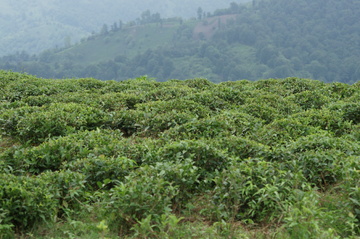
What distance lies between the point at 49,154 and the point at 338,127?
6.24 m

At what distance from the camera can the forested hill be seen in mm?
142875

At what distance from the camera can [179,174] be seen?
5676 millimetres

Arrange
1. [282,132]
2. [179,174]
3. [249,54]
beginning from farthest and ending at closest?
[249,54]
[282,132]
[179,174]

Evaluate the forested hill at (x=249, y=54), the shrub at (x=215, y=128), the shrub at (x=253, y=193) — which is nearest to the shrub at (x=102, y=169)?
the shrub at (x=253, y=193)

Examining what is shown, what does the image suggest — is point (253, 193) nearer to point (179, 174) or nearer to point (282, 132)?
point (179, 174)

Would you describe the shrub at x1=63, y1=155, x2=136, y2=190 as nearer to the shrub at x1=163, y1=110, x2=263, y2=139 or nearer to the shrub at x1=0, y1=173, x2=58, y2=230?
the shrub at x1=0, y1=173, x2=58, y2=230

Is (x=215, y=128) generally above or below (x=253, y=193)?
below

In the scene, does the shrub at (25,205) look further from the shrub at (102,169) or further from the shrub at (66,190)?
the shrub at (102,169)

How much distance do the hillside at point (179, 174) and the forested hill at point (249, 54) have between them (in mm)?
116091

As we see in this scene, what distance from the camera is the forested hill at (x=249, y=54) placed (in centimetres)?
14288

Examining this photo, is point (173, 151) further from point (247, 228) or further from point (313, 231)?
point (313, 231)

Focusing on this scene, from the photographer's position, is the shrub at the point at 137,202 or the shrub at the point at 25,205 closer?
the shrub at the point at 25,205

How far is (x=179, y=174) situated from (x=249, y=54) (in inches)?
6614

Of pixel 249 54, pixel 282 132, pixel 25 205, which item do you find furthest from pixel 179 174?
pixel 249 54
